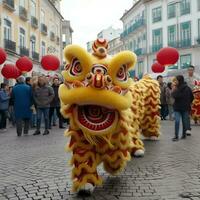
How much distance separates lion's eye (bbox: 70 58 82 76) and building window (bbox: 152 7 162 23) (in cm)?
4414

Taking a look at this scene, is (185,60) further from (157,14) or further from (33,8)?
(33,8)

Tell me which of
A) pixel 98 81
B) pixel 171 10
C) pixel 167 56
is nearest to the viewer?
pixel 98 81

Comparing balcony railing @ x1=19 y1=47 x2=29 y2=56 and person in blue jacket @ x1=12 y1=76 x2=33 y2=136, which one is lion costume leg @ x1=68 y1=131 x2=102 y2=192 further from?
balcony railing @ x1=19 y1=47 x2=29 y2=56

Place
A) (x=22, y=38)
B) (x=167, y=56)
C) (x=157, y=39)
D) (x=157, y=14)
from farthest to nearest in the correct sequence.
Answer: (x=157, y=14) → (x=157, y=39) → (x=22, y=38) → (x=167, y=56)

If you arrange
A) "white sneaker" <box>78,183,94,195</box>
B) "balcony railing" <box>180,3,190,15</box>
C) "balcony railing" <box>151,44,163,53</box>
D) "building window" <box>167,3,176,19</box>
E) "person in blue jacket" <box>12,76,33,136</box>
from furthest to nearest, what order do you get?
1. "balcony railing" <box>151,44,163,53</box>
2. "building window" <box>167,3,176,19</box>
3. "balcony railing" <box>180,3,190,15</box>
4. "person in blue jacket" <box>12,76,33,136</box>
5. "white sneaker" <box>78,183,94,195</box>

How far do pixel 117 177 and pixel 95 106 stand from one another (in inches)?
58.6

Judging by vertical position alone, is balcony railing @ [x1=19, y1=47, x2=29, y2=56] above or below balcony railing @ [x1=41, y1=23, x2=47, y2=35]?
below

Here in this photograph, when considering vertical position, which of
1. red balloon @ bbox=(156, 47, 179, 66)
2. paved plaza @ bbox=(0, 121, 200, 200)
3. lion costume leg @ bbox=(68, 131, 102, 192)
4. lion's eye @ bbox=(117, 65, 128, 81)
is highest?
red balloon @ bbox=(156, 47, 179, 66)

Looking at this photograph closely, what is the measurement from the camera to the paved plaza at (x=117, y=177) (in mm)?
5317

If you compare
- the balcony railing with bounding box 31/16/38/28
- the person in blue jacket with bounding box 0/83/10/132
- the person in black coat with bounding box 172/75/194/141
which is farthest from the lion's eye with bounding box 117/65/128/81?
the balcony railing with bounding box 31/16/38/28

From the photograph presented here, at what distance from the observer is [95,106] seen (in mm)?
5188

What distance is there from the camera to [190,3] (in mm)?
43875

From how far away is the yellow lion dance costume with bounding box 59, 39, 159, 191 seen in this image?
198 inches

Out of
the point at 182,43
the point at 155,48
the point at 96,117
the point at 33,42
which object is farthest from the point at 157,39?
the point at 96,117
